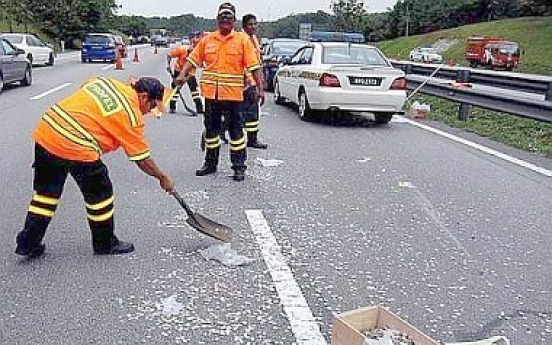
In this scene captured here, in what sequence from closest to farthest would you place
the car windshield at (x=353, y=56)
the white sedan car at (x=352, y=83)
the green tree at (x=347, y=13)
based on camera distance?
the white sedan car at (x=352, y=83) → the car windshield at (x=353, y=56) → the green tree at (x=347, y=13)

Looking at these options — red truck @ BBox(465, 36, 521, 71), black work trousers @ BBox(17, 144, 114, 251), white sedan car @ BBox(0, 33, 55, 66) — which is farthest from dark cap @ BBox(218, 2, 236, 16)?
red truck @ BBox(465, 36, 521, 71)

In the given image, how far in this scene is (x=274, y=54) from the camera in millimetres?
18672

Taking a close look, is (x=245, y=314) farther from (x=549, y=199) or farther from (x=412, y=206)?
(x=549, y=199)

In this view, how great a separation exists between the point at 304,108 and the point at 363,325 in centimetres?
926

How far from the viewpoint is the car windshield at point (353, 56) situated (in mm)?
11758

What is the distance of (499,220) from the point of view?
5.91 metres

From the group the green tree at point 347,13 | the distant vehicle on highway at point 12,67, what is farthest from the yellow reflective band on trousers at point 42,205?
the green tree at point 347,13

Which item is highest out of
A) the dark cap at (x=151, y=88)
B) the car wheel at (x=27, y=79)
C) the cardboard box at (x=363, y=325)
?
the dark cap at (x=151, y=88)

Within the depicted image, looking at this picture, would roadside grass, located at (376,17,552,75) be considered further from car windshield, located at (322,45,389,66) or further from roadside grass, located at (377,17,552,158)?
car windshield, located at (322,45,389,66)

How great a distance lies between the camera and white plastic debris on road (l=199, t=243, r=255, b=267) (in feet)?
15.3

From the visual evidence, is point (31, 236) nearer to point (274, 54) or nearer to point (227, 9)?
point (227, 9)

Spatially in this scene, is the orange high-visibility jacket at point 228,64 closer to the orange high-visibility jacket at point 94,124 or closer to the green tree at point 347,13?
the orange high-visibility jacket at point 94,124

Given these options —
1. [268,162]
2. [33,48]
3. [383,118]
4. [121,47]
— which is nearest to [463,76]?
[383,118]

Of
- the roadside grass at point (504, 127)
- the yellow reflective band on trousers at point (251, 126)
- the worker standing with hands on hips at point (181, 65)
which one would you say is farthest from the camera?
the worker standing with hands on hips at point (181, 65)
